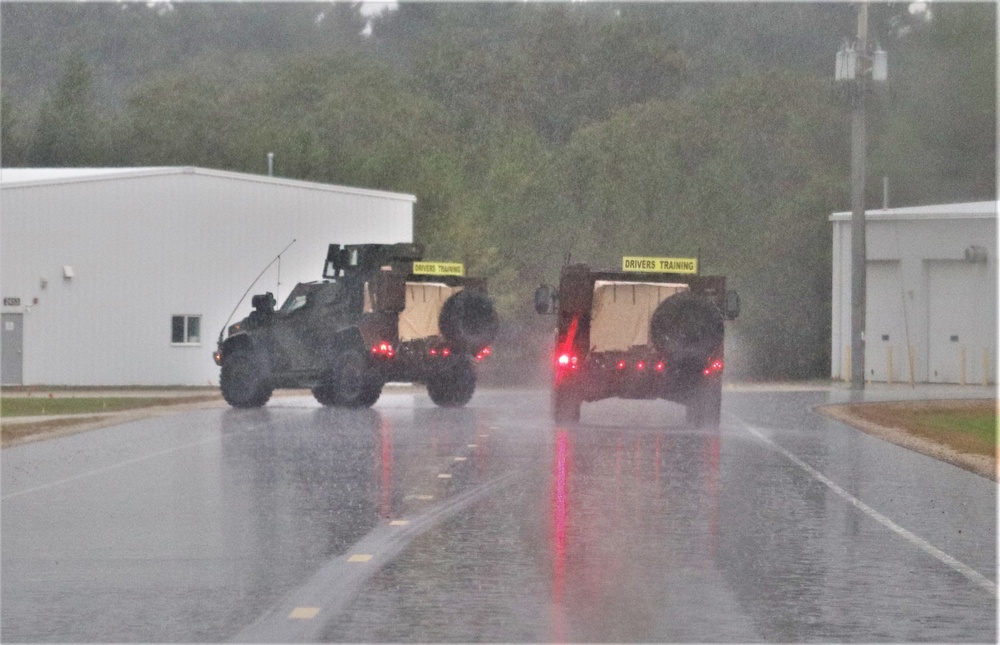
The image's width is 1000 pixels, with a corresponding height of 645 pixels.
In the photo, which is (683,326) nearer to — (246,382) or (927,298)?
(246,382)

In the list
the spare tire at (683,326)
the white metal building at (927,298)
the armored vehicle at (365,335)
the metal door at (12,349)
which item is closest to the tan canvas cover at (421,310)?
the armored vehicle at (365,335)

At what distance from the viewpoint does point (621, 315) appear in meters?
26.3

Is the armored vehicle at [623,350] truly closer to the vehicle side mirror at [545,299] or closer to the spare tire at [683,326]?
the spare tire at [683,326]

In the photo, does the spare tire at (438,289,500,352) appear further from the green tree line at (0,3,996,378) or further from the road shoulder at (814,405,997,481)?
the green tree line at (0,3,996,378)

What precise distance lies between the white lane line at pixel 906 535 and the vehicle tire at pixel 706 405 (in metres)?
5.43

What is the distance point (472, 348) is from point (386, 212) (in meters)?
17.7

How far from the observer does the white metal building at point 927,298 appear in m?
47.1

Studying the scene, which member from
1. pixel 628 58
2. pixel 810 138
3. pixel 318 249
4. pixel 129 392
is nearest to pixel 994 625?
pixel 129 392

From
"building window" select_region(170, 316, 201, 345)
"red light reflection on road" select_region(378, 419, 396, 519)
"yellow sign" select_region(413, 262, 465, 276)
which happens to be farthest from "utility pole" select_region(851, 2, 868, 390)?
"red light reflection on road" select_region(378, 419, 396, 519)

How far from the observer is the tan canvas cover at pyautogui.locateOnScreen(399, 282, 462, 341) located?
31.9 metres

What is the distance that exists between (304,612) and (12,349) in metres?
34.3

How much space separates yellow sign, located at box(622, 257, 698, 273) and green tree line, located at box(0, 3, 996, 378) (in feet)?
67.6

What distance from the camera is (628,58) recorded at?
9281cm

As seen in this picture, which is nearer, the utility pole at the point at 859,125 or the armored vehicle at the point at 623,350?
the armored vehicle at the point at 623,350
